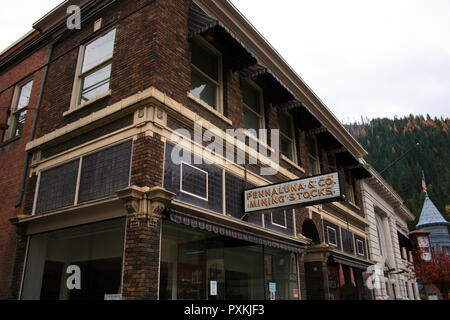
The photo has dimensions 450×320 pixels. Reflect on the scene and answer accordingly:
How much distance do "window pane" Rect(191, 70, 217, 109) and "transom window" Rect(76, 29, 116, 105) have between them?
6.94ft

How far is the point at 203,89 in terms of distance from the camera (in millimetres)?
10172

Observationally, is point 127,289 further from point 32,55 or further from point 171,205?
point 32,55

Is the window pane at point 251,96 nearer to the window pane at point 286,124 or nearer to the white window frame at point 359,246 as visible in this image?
the window pane at point 286,124

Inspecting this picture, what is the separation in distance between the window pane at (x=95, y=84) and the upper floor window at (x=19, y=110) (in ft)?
9.36

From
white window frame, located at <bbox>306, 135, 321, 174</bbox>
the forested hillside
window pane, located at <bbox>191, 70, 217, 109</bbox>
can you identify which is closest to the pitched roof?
the forested hillside

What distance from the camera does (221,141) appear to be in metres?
9.73

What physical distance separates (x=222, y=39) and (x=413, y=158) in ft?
492

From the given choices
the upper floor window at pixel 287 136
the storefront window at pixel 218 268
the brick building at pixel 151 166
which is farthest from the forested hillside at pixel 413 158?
the brick building at pixel 151 166

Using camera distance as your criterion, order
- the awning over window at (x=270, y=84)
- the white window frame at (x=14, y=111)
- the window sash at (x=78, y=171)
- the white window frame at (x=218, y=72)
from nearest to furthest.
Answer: the window sash at (x=78, y=171), the white window frame at (x=218, y=72), the awning over window at (x=270, y=84), the white window frame at (x=14, y=111)

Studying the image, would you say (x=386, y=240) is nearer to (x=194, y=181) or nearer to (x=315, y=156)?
(x=315, y=156)

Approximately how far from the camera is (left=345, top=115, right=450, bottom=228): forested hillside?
A: 11781 centimetres

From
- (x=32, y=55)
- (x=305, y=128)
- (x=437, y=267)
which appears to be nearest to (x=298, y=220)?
(x=305, y=128)

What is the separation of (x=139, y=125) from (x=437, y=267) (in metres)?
30.6

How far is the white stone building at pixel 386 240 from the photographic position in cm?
2094
